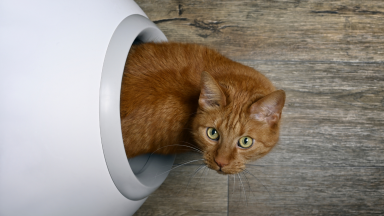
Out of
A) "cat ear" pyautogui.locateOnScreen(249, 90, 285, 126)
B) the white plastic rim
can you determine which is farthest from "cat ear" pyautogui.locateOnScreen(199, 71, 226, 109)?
the white plastic rim

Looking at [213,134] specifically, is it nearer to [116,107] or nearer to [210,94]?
A: [210,94]

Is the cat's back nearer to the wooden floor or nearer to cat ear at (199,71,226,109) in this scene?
cat ear at (199,71,226,109)

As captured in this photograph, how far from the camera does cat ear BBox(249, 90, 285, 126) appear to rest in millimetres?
923

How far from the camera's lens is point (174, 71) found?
1.14 metres

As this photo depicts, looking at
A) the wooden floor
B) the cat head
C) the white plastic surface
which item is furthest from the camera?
the wooden floor

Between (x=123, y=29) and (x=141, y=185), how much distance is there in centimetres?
64

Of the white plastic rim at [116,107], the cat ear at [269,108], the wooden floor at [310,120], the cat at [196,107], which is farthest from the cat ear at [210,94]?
the wooden floor at [310,120]

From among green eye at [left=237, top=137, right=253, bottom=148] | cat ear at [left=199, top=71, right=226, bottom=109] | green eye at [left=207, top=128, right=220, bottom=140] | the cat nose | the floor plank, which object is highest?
cat ear at [left=199, top=71, right=226, bottom=109]

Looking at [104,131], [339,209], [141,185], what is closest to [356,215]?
[339,209]

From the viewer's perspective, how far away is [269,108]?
981 millimetres

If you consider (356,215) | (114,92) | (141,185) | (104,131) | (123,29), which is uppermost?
(123,29)

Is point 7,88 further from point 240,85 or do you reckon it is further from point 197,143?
point 240,85

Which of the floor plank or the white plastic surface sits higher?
the white plastic surface

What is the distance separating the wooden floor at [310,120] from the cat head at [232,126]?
53cm
